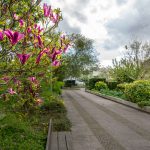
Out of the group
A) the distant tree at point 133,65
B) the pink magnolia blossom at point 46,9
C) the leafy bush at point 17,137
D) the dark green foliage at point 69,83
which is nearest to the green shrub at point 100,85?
the distant tree at point 133,65

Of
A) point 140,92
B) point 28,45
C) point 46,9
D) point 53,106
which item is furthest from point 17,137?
point 140,92

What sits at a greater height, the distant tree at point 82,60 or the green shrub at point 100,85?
the distant tree at point 82,60

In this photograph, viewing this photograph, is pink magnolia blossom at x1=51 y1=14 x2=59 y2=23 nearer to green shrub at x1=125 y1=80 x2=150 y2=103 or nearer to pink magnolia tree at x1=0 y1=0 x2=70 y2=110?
pink magnolia tree at x1=0 y1=0 x2=70 y2=110

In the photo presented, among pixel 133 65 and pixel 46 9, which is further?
pixel 133 65

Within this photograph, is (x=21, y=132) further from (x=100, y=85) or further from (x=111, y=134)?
(x=100, y=85)

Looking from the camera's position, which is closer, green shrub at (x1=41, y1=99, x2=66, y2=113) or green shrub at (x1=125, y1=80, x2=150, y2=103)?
green shrub at (x1=41, y1=99, x2=66, y2=113)

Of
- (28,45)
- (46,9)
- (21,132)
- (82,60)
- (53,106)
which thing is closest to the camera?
(46,9)

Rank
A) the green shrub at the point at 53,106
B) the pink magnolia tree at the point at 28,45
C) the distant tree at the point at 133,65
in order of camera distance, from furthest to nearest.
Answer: the distant tree at the point at 133,65, the green shrub at the point at 53,106, the pink magnolia tree at the point at 28,45

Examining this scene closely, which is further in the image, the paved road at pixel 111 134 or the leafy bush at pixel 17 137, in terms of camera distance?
the paved road at pixel 111 134

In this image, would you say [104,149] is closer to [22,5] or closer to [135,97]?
[22,5]

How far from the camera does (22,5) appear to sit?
539cm

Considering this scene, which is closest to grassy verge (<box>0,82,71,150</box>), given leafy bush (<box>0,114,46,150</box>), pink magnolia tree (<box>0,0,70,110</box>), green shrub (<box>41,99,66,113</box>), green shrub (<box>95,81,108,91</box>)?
leafy bush (<box>0,114,46,150</box>)

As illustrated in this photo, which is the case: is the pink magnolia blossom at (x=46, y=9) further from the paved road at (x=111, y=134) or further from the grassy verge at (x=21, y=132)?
the paved road at (x=111, y=134)

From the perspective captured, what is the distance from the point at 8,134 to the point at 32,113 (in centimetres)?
502
